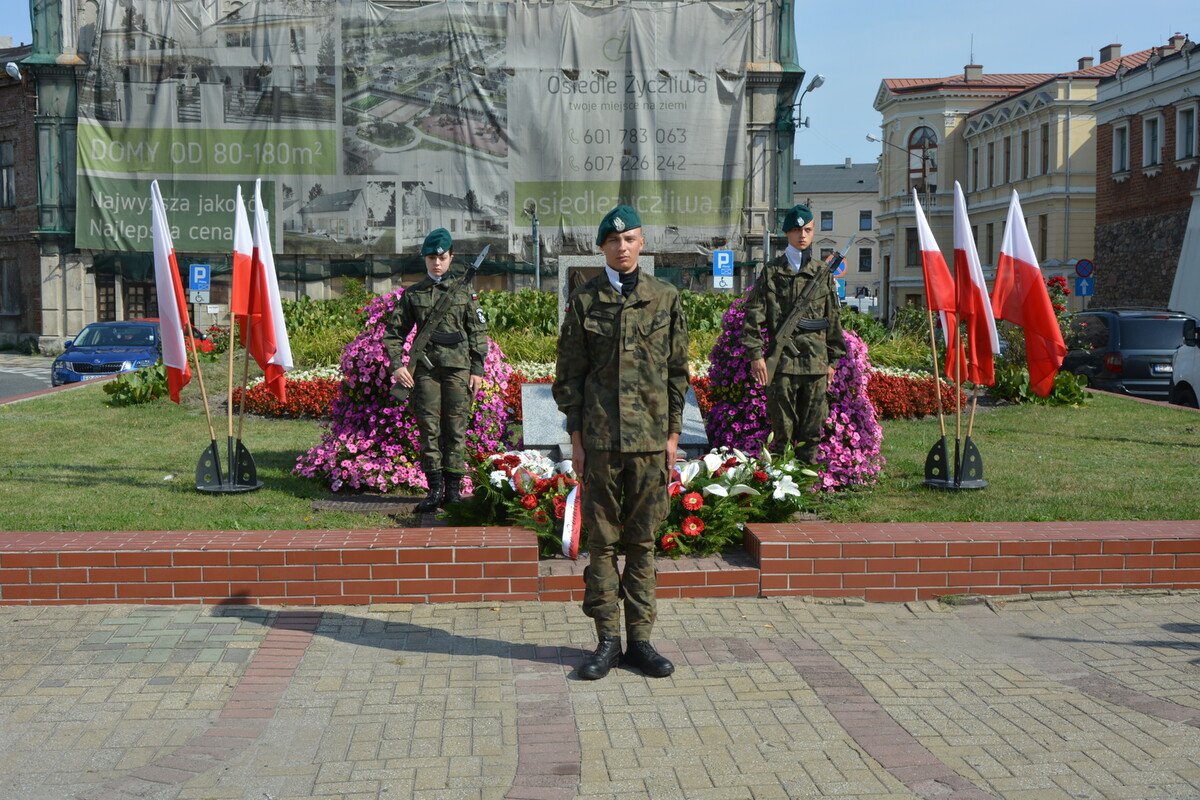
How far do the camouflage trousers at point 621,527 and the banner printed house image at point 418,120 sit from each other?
29539mm

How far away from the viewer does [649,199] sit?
114 feet

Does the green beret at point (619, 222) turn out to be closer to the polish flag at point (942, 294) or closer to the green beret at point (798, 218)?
the green beret at point (798, 218)

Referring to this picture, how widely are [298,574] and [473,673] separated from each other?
1364mm

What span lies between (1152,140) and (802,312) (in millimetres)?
39008

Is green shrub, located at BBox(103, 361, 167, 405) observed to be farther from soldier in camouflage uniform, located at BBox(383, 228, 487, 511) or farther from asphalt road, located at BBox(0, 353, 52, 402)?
soldier in camouflage uniform, located at BBox(383, 228, 487, 511)

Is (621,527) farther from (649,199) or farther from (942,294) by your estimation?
(649,199)

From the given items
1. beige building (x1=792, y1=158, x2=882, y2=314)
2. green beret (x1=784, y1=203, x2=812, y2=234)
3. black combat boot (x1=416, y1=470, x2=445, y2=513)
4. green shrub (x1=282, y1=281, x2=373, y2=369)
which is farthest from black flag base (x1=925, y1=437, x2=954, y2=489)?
beige building (x1=792, y1=158, x2=882, y2=314)

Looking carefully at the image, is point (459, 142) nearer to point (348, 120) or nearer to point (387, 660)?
point (348, 120)

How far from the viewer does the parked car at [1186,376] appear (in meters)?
15.4

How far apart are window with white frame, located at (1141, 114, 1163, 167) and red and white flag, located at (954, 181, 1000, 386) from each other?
36.8 m

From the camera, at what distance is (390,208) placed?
34906 millimetres

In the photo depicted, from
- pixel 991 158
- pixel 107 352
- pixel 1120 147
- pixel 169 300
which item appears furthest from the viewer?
pixel 991 158

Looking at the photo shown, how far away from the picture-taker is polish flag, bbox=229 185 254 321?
28.0 ft

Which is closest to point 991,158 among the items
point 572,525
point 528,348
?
point 528,348
